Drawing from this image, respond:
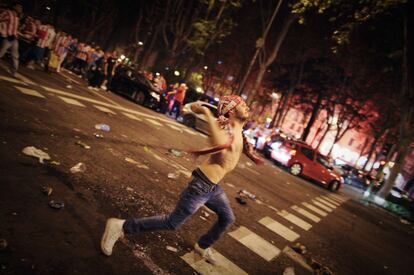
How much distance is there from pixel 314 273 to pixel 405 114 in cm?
1646

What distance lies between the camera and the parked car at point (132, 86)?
18.6 m

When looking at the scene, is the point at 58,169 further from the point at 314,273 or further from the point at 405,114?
the point at 405,114

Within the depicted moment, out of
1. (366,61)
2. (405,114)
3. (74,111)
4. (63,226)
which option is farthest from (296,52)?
(63,226)

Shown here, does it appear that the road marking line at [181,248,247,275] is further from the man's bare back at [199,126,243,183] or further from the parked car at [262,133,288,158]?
the parked car at [262,133,288,158]

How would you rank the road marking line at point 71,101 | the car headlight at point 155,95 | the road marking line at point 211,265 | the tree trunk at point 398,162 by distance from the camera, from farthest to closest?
the car headlight at point 155,95 < the tree trunk at point 398,162 < the road marking line at point 71,101 < the road marking line at point 211,265

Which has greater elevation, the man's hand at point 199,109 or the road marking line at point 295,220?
the man's hand at point 199,109

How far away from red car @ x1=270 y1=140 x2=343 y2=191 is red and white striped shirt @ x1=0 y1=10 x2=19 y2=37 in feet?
45.7

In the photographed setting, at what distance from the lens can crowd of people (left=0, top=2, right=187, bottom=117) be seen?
10418 mm

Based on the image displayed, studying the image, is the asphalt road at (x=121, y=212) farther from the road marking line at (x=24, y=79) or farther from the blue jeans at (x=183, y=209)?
the blue jeans at (x=183, y=209)

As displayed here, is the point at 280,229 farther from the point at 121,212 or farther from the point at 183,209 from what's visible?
the point at 183,209

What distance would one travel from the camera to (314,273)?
5.25 meters

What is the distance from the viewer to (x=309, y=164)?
1791 centimetres

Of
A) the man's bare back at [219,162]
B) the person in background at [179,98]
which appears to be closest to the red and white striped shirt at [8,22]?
the man's bare back at [219,162]

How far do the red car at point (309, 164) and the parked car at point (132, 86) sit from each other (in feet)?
27.2
